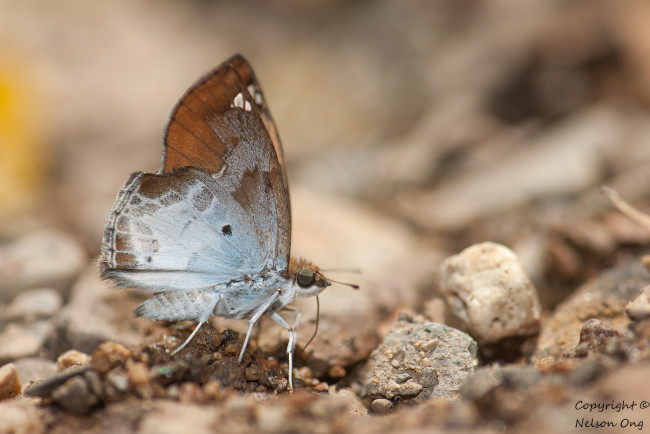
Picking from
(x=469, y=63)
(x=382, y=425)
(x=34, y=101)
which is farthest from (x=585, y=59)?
(x=34, y=101)

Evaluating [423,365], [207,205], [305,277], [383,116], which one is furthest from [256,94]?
[383,116]

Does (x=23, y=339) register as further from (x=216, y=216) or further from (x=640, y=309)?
(x=640, y=309)

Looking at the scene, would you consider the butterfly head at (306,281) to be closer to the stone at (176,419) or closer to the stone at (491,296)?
the stone at (491,296)

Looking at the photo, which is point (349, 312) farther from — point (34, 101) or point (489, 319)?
point (34, 101)

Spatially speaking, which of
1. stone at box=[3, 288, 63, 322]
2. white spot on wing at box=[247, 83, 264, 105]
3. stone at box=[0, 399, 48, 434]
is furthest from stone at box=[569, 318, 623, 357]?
stone at box=[3, 288, 63, 322]

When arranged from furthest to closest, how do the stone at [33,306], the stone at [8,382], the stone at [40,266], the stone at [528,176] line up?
the stone at [528,176] < the stone at [40,266] < the stone at [33,306] < the stone at [8,382]

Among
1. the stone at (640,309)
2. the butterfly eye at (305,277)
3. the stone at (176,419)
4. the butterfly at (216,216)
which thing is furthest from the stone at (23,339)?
the stone at (640,309)

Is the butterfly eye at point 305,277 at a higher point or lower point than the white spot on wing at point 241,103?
lower
